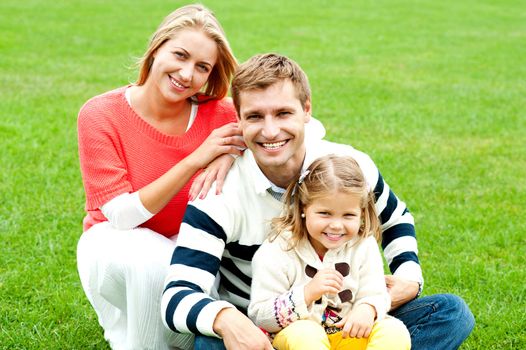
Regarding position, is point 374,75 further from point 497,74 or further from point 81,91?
point 81,91

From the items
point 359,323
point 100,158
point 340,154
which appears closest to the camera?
point 359,323

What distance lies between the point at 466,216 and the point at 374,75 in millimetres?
5861

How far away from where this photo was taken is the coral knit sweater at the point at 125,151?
353 centimetres

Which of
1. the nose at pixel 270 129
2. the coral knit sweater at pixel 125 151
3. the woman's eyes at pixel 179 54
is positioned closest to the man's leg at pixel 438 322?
the nose at pixel 270 129

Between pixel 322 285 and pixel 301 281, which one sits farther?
pixel 301 281

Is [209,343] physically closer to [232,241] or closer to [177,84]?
[232,241]

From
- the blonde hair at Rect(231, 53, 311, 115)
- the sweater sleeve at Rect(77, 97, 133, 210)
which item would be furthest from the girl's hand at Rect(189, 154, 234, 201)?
the sweater sleeve at Rect(77, 97, 133, 210)

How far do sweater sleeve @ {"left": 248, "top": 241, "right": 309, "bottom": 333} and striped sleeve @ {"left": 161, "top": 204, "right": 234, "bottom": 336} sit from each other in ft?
0.41

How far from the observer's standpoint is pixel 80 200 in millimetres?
6074

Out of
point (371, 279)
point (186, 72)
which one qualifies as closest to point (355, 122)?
point (186, 72)

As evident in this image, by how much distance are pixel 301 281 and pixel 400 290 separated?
46 centimetres

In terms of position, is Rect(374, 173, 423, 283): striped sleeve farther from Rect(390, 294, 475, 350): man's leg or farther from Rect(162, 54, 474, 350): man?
Rect(390, 294, 475, 350): man's leg

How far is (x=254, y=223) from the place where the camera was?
10.8 feet

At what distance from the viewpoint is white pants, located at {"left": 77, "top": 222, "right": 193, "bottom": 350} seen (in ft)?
11.3
